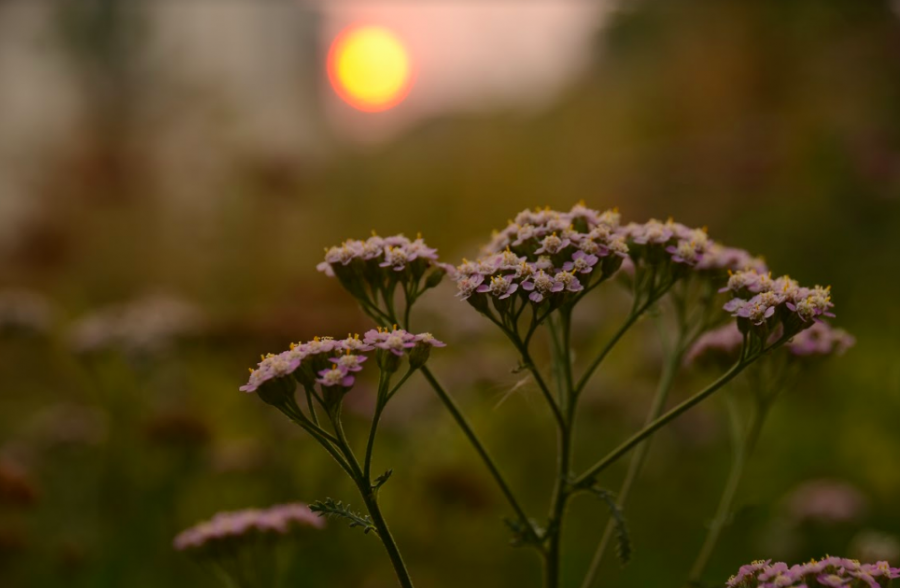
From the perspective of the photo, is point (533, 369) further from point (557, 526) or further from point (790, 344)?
point (790, 344)

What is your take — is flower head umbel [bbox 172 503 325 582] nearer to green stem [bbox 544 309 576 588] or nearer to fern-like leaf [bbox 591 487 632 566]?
green stem [bbox 544 309 576 588]

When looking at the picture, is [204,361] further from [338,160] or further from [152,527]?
[338,160]

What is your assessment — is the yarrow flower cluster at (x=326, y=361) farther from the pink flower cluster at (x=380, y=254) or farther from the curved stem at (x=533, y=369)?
the pink flower cluster at (x=380, y=254)

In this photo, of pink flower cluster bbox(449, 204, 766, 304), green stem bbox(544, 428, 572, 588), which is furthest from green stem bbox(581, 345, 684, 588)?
pink flower cluster bbox(449, 204, 766, 304)

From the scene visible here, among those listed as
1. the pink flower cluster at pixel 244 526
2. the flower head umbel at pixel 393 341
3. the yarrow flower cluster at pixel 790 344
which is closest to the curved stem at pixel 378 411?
the flower head umbel at pixel 393 341

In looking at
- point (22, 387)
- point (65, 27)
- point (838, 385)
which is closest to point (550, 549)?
point (838, 385)

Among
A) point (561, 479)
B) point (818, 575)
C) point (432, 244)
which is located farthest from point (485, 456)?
point (432, 244)

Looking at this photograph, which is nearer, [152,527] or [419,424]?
[152,527]
